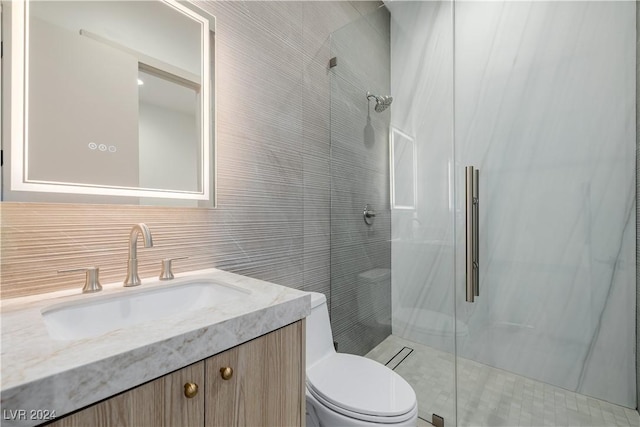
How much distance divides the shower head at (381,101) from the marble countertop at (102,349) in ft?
4.68

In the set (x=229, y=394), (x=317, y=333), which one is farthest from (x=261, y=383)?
(x=317, y=333)

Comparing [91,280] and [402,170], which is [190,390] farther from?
[402,170]

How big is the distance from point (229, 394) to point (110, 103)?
0.91 m

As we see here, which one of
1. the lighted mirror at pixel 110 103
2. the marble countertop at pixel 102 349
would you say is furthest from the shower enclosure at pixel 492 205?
the marble countertop at pixel 102 349

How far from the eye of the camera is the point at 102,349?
452mm

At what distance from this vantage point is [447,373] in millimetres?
1594

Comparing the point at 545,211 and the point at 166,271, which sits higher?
the point at 545,211

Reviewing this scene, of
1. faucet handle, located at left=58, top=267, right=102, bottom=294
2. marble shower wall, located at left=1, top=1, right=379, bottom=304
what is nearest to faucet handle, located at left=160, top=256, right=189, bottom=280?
marble shower wall, located at left=1, top=1, right=379, bottom=304

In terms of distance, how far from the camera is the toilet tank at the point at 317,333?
127cm

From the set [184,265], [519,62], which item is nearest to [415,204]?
[519,62]

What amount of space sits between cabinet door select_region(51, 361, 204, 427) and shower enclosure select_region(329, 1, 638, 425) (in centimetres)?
123

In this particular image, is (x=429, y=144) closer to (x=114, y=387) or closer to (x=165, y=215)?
(x=165, y=215)

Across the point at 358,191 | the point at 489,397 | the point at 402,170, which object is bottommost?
the point at 489,397

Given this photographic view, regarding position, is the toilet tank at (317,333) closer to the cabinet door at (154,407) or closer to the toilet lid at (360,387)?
the toilet lid at (360,387)
